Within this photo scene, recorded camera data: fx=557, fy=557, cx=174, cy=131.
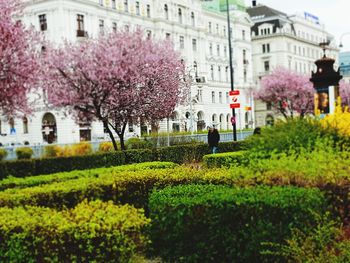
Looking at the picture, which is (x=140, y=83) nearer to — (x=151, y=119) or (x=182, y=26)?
(x=151, y=119)

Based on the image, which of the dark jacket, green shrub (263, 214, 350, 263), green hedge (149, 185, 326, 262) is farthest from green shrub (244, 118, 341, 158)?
the dark jacket

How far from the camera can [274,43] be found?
324 feet

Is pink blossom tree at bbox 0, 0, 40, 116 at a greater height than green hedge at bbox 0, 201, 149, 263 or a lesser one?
greater

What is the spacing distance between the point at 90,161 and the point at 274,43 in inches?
3157

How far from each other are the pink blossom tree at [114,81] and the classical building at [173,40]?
362 cm

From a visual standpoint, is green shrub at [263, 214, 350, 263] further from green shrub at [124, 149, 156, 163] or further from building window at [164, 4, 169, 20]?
building window at [164, 4, 169, 20]

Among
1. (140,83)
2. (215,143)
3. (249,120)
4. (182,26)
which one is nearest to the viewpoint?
(215,143)

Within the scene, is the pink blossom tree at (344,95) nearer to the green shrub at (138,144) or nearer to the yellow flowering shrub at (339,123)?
the green shrub at (138,144)

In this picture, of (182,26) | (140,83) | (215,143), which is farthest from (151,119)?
(182,26)

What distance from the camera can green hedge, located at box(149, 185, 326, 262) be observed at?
26.1 ft

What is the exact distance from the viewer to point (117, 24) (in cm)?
6216

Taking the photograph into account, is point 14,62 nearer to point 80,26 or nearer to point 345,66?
point 80,26

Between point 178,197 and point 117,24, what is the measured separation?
5486cm

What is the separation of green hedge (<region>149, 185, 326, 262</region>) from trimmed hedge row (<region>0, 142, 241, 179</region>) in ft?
43.4
